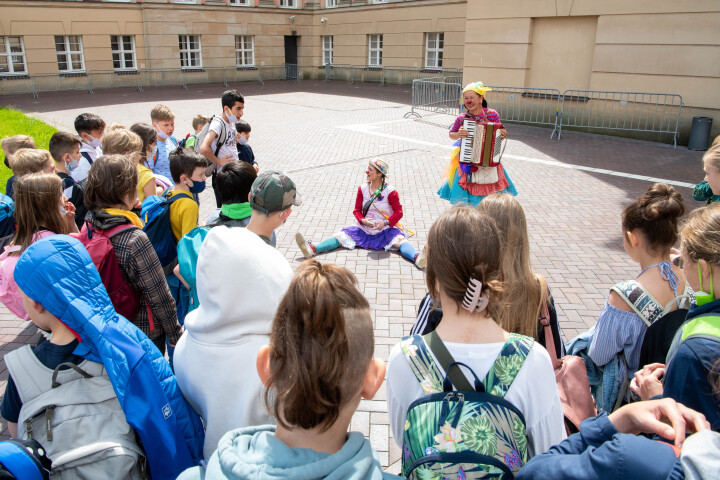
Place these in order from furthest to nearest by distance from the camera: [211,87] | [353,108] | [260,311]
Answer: [211,87], [353,108], [260,311]

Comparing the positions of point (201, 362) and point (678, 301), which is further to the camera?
point (678, 301)

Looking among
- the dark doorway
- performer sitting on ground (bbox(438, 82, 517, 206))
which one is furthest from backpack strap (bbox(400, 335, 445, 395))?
the dark doorway

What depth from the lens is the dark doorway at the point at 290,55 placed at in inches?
1324

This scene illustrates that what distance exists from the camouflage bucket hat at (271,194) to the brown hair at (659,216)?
1959 millimetres

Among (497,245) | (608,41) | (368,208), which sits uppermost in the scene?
(608,41)

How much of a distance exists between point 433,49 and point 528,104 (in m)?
12.7

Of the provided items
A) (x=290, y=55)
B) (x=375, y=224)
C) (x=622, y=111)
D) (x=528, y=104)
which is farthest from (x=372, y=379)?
(x=290, y=55)

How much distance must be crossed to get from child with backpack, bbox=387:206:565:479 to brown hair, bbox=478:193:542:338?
68cm

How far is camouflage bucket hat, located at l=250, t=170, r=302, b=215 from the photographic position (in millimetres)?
2938

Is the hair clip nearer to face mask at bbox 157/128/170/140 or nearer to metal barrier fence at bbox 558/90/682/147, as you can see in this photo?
face mask at bbox 157/128/170/140

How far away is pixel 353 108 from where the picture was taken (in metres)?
→ 20.3

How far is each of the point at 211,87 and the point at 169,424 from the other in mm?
29164

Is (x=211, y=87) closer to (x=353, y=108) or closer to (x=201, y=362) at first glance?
(x=353, y=108)

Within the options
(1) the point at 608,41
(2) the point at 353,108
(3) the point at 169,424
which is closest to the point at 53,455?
(3) the point at 169,424
